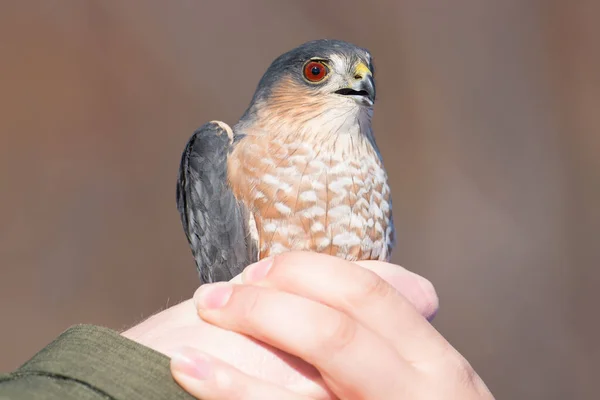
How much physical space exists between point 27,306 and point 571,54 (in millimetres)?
5775

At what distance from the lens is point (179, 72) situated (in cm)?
620

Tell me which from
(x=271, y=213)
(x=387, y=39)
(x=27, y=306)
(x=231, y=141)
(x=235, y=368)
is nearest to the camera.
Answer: (x=235, y=368)

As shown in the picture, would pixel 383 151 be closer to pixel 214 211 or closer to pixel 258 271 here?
pixel 214 211

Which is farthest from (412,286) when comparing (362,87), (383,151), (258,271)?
(383,151)

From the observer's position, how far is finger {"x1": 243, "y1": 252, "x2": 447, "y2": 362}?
160 centimetres

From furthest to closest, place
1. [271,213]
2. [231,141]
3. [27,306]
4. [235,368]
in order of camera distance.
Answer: [27,306]
[231,141]
[271,213]
[235,368]

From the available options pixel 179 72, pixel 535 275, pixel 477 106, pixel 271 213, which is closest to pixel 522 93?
pixel 477 106

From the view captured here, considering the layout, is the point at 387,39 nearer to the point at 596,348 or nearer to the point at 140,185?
the point at 140,185

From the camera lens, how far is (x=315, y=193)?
90.3 inches

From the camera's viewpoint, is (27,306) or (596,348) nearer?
(27,306)

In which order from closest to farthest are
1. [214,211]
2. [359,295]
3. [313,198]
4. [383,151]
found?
1. [359,295]
2. [313,198]
3. [214,211]
4. [383,151]

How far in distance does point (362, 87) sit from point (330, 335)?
1.26m

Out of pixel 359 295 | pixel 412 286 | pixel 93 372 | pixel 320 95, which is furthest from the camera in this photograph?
pixel 320 95

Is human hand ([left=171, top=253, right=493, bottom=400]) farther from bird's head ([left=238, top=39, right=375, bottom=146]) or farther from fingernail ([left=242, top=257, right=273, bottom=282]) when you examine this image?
bird's head ([left=238, top=39, right=375, bottom=146])
